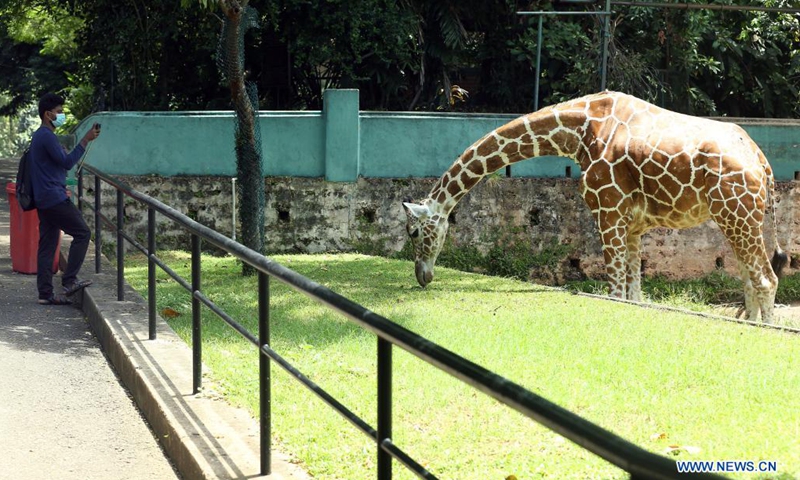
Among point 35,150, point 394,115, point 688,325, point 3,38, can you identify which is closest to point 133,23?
point 394,115

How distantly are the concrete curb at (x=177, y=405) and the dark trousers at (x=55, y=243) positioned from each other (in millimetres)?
810

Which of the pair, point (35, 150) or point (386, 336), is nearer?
point (386, 336)

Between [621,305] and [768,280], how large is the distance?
2387mm

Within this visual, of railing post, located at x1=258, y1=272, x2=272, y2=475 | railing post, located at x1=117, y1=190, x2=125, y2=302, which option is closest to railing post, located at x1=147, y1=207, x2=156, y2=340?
railing post, located at x1=117, y1=190, x2=125, y2=302

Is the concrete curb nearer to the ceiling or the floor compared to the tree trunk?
nearer to the floor

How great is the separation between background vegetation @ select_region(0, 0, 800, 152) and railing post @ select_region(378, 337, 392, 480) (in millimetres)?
15497

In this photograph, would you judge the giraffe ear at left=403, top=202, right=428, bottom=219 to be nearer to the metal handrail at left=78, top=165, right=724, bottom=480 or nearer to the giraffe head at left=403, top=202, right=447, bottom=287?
the giraffe head at left=403, top=202, right=447, bottom=287

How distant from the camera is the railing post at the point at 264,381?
15.4ft

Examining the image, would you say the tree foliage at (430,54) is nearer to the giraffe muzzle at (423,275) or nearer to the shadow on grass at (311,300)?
the shadow on grass at (311,300)

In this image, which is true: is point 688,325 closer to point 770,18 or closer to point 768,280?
point 768,280

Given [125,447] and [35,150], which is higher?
[35,150]

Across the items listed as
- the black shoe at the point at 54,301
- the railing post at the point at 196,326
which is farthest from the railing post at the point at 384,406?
the black shoe at the point at 54,301

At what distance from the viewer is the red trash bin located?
11.3 meters

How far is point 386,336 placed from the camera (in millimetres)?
3203
